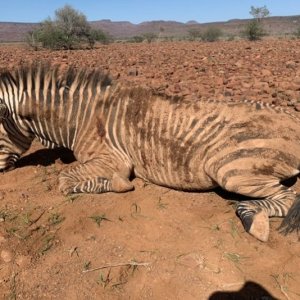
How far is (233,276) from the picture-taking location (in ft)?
9.93

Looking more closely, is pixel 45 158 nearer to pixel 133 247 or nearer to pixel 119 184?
pixel 119 184

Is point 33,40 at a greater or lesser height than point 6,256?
greater

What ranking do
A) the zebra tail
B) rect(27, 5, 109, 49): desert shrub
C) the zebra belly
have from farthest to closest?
rect(27, 5, 109, 49): desert shrub < the zebra belly < the zebra tail

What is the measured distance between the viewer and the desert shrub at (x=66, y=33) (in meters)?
28.3

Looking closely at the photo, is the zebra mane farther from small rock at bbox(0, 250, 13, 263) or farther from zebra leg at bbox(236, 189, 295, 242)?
zebra leg at bbox(236, 189, 295, 242)

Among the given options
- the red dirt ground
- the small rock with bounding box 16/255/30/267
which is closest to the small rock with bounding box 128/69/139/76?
the red dirt ground

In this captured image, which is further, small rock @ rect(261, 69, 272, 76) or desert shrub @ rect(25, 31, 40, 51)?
desert shrub @ rect(25, 31, 40, 51)

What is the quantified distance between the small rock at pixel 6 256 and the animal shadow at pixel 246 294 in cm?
170

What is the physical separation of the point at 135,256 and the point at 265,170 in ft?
4.67

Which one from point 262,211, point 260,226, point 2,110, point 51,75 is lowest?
point 260,226

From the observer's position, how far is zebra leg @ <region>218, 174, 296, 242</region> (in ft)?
11.2

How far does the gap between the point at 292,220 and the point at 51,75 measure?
9.80ft

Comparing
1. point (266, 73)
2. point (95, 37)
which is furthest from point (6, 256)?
point (95, 37)

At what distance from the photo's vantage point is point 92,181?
422 centimetres
